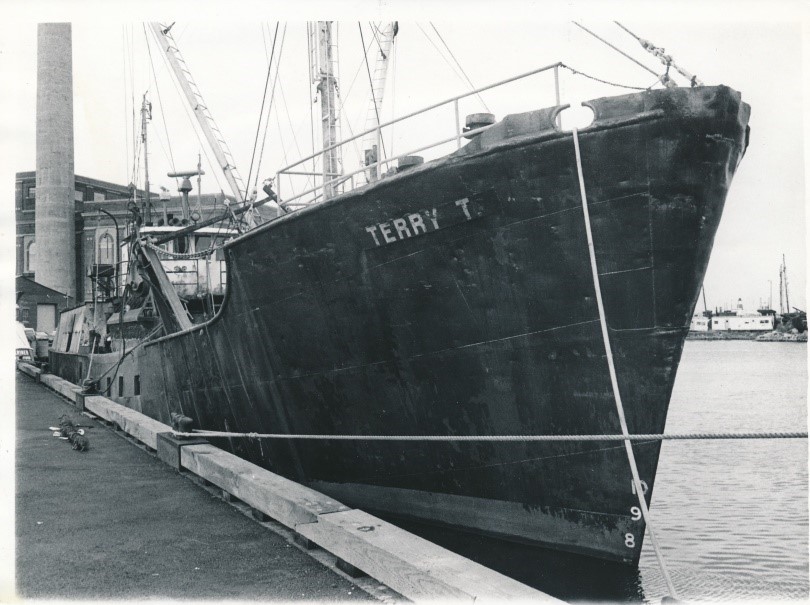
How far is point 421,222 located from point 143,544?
3135mm

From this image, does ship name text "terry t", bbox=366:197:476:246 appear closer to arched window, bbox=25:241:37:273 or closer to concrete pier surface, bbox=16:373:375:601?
concrete pier surface, bbox=16:373:375:601

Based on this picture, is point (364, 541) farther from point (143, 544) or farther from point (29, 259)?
point (29, 259)

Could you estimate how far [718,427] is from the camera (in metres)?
16.8

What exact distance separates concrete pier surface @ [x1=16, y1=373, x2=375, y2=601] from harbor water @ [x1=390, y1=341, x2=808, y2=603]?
69.6 inches

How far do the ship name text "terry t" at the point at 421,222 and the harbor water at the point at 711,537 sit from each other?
251cm

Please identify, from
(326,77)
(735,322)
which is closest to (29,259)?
(326,77)

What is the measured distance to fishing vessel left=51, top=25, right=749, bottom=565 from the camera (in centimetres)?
502

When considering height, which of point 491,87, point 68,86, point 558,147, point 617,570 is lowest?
point 617,570

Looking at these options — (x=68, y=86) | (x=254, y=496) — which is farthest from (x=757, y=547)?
(x=68, y=86)

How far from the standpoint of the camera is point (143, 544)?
502 centimetres

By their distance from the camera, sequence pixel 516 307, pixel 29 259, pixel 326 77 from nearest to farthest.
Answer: pixel 516 307 → pixel 326 77 → pixel 29 259

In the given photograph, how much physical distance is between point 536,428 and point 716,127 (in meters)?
2.53

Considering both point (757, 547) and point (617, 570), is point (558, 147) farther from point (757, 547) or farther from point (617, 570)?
point (757, 547)

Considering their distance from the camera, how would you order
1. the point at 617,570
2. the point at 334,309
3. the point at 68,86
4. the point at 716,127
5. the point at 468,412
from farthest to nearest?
the point at 68,86 < the point at 334,309 < the point at 468,412 < the point at 617,570 < the point at 716,127
